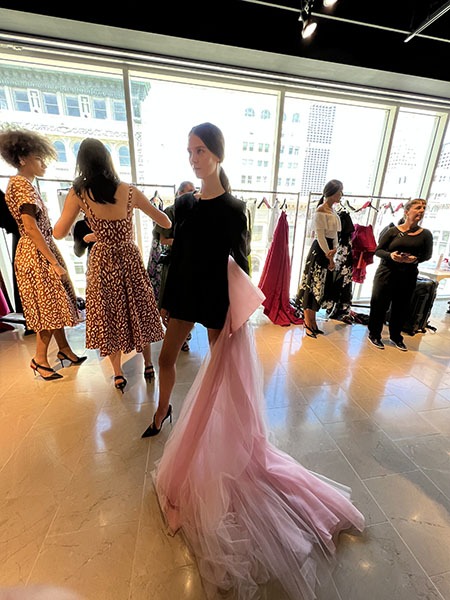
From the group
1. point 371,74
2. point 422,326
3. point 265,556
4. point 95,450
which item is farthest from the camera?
point 422,326

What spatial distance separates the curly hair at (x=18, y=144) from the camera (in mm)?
1765

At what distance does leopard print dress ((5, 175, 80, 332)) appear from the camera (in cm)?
179

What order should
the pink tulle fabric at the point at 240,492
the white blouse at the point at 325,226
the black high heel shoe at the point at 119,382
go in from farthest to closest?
1. the white blouse at the point at 325,226
2. the black high heel shoe at the point at 119,382
3. the pink tulle fabric at the point at 240,492

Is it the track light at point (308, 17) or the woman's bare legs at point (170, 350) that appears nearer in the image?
the woman's bare legs at point (170, 350)

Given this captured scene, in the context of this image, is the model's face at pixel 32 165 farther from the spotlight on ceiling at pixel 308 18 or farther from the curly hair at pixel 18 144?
the spotlight on ceiling at pixel 308 18

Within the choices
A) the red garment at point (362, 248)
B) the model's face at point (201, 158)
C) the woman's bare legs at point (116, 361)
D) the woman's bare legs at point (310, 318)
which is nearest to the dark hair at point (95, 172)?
the model's face at point (201, 158)

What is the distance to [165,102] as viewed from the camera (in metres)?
3.10

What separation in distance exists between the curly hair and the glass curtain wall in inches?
35.6

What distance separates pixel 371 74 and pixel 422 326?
114 inches

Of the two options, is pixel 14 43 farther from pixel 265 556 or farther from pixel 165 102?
pixel 265 556

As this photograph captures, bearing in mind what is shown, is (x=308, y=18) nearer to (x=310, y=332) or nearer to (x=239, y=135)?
(x=239, y=135)

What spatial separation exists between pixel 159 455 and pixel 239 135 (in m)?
3.49

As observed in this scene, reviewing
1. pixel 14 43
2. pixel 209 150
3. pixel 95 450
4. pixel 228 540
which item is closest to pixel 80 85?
pixel 14 43

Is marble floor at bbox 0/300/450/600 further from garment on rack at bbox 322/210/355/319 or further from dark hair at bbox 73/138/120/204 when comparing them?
dark hair at bbox 73/138/120/204
